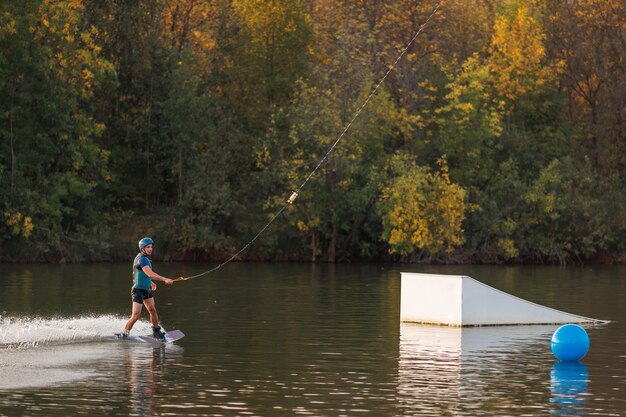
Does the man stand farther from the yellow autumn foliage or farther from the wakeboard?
the yellow autumn foliage

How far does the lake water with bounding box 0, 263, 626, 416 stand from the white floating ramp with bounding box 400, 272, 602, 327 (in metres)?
0.41

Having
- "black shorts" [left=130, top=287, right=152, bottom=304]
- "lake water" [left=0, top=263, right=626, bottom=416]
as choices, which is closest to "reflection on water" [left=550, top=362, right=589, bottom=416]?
"lake water" [left=0, top=263, right=626, bottom=416]

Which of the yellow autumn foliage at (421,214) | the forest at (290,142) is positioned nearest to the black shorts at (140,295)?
the forest at (290,142)

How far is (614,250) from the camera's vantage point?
65375 millimetres

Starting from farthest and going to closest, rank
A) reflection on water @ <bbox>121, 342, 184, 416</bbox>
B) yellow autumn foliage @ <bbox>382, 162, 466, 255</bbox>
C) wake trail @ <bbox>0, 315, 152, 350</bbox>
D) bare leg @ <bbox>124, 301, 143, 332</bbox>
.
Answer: yellow autumn foliage @ <bbox>382, 162, 466, 255</bbox> < bare leg @ <bbox>124, 301, 143, 332</bbox> < wake trail @ <bbox>0, 315, 152, 350</bbox> < reflection on water @ <bbox>121, 342, 184, 416</bbox>

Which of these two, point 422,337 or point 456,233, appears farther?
point 456,233

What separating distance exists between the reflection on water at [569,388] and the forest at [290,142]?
37.8 metres

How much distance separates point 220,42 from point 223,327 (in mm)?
45739

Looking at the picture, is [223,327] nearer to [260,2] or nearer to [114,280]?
[114,280]

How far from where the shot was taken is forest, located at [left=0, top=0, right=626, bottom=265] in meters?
58.1

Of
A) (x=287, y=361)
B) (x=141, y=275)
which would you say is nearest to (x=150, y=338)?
(x=141, y=275)

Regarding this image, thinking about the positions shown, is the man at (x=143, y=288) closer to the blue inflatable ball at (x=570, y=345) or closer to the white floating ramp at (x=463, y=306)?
the white floating ramp at (x=463, y=306)

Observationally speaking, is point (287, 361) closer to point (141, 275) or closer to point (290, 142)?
point (141, 275)

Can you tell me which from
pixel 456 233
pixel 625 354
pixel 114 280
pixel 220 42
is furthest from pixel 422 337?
pixel 220 42
